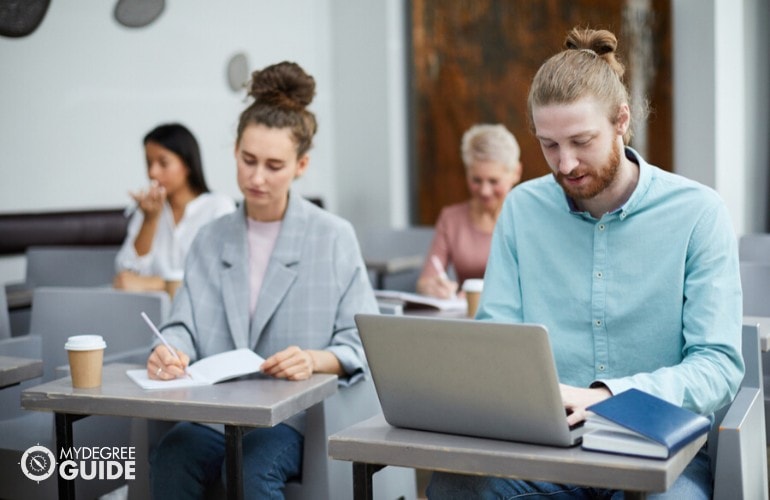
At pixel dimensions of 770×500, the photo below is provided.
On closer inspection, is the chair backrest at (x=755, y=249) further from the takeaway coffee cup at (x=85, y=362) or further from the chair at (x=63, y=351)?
the takeaway coffee cup at (x=85, y=362)

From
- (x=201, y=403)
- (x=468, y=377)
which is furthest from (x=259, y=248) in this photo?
(x=468, y=377)

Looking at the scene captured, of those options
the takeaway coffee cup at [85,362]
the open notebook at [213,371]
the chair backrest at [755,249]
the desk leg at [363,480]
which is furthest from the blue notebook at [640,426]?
the chair backrest at [755,249]

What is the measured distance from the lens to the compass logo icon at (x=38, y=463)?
7.95ft

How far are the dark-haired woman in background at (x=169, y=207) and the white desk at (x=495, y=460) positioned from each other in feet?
7.85

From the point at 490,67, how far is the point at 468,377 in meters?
4.66

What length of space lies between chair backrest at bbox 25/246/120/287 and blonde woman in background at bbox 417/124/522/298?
1.33 meters

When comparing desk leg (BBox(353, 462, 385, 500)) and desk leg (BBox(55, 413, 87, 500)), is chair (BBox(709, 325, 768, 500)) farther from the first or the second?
desk leg (BBox(55, 413, 87, 500))

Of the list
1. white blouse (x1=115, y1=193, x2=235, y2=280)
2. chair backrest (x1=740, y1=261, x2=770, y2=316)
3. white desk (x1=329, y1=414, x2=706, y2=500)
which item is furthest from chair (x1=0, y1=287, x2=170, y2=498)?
chair backrest (x1=740, y1=261, x2=770, y2=316)

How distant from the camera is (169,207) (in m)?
4.03

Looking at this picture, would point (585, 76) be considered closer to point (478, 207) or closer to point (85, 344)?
point (85, 344)

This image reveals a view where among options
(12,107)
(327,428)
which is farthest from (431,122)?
(327,428)

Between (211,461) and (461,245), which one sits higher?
(461,245)

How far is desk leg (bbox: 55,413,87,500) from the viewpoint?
2.02 metres

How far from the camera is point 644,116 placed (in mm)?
2006
